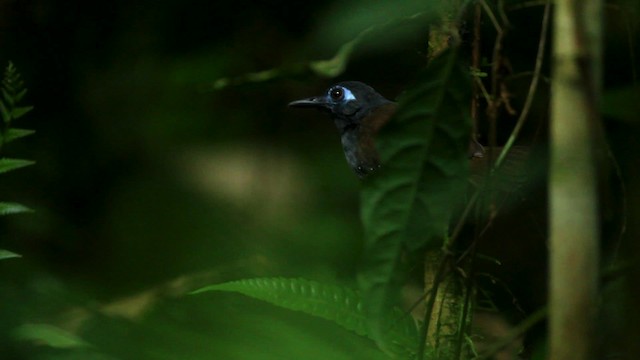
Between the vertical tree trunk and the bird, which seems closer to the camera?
the vertical tree trunk

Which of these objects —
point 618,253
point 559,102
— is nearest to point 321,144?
point 618,253

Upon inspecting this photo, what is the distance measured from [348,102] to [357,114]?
25 mm

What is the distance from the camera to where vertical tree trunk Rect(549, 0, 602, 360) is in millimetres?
595

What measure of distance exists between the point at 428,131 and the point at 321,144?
1125mm

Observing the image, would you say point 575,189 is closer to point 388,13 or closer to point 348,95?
point 388,13

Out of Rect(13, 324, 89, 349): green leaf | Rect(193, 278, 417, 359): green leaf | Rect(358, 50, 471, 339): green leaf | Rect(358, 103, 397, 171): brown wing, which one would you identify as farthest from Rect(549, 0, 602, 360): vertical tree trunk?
Rect(358, 103, 397, 171): brown wing

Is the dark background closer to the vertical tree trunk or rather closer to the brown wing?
the brown wing

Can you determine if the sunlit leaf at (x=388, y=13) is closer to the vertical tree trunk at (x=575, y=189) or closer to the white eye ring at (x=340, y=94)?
the vertical tree trunk at (x=575, y=189)

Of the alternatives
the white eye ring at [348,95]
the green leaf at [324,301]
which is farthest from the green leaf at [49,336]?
the white eye ring at [348,95]

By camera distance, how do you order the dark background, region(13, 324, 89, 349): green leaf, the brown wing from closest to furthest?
1. region(13, 324, 89, 349): green leaf
2. the brown wing
3. the dark background

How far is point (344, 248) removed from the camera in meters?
1.43

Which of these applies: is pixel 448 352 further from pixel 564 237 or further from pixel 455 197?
pixel 564 237

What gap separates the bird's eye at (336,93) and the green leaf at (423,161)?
1.76ft

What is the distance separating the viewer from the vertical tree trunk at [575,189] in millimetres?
595
